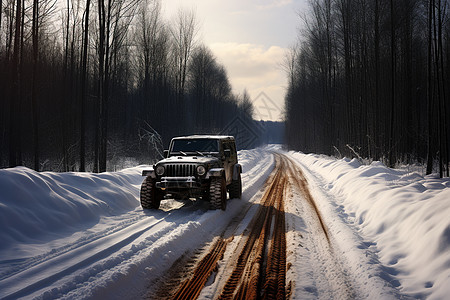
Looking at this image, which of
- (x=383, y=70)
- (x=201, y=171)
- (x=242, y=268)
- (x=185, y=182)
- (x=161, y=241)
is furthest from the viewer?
(x=383, y=70)

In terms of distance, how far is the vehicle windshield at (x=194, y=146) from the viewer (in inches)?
365

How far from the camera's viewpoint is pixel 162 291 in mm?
3639

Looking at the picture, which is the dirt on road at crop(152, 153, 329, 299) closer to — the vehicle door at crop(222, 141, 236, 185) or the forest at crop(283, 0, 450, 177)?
the vehicle door at crop(222, 141, 236, 185)

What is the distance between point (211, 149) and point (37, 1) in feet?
48.2

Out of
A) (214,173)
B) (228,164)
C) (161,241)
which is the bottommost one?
(161,241)

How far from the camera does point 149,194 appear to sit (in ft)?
25.3

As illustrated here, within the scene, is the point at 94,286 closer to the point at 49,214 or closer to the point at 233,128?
the point at 49,214

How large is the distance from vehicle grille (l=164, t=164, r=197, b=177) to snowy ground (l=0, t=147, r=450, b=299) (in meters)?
1.01

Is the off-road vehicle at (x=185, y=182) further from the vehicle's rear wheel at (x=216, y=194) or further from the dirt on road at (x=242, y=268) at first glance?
the dirt on road at (x=242, y=268)

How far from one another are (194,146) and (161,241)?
455 cm

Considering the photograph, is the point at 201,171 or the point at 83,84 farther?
the point at 83,84

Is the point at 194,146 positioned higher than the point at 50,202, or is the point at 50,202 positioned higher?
the point at 194,146

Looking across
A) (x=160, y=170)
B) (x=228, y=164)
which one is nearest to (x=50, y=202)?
(x=160, y=170)

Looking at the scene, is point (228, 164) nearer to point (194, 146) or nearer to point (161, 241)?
point (194, 146)
